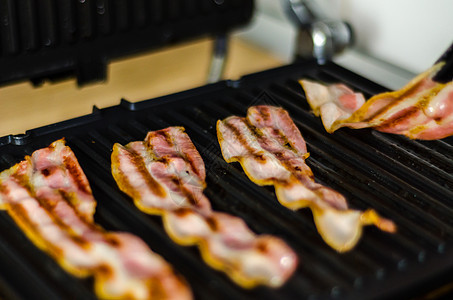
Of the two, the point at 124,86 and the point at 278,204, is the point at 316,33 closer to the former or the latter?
the point at 124,86

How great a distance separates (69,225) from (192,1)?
831mm

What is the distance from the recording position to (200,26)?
1.55 meters

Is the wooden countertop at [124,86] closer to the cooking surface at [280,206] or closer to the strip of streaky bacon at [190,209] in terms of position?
the cooking surface at [280,206]

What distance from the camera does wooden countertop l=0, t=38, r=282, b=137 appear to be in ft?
5.16

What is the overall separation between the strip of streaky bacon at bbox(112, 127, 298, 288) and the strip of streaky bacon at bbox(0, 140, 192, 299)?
0.06 m

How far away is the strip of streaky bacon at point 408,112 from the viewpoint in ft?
3.62

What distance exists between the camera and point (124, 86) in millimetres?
1748

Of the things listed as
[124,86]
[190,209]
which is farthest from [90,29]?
[190,209]

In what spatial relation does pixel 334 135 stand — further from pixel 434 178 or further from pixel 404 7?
pixel 404 7

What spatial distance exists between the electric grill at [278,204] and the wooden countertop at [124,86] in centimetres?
43

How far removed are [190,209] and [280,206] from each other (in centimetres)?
14

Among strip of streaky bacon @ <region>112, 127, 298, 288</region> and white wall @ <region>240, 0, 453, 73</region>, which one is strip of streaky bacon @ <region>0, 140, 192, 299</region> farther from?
white wall @ <region>240, 0, 453, 73</region>

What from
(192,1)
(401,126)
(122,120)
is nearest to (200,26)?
(192,1)

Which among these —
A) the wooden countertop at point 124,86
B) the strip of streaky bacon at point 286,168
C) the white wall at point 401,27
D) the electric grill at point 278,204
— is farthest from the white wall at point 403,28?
the strip of streaky bacon at point 286,168
